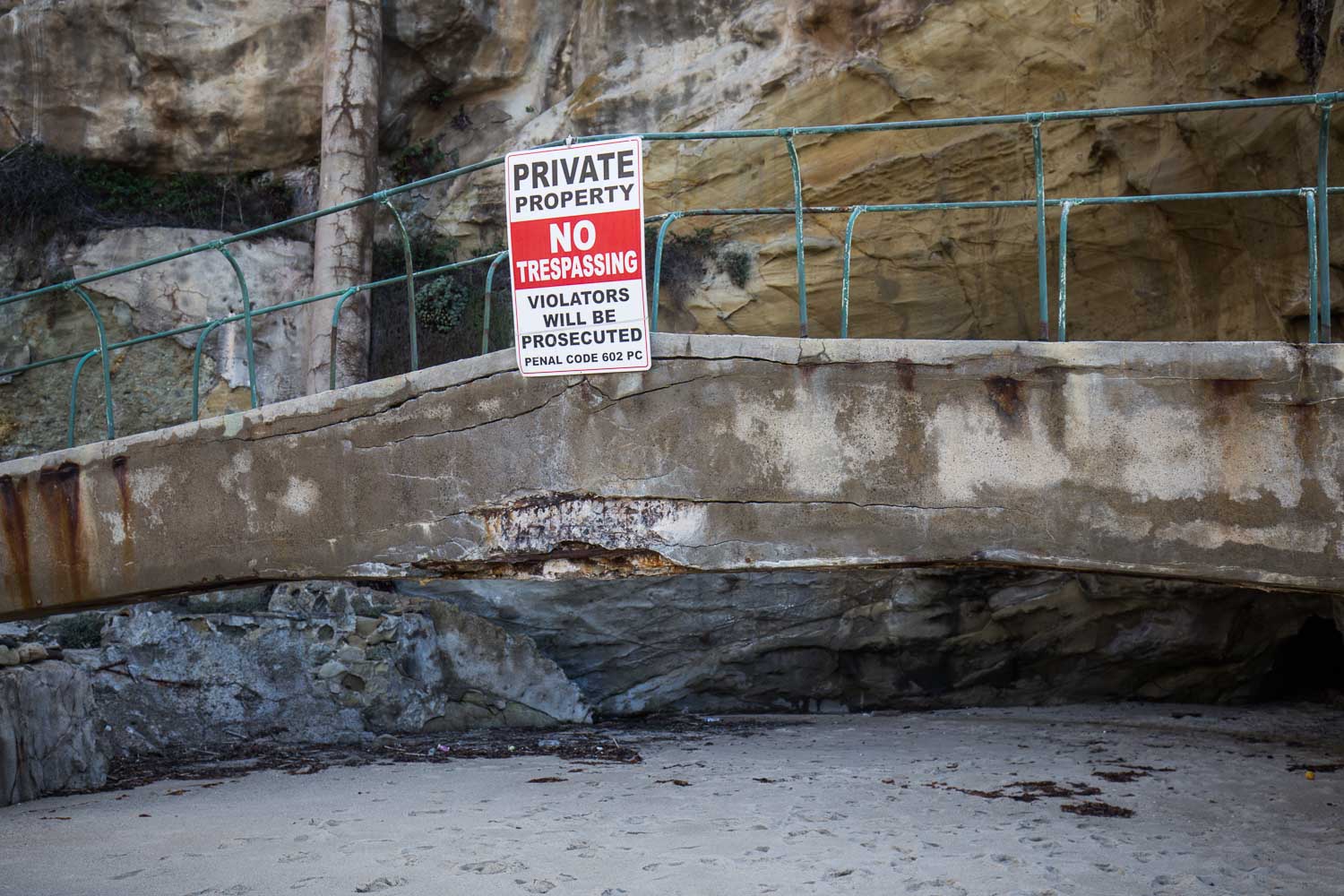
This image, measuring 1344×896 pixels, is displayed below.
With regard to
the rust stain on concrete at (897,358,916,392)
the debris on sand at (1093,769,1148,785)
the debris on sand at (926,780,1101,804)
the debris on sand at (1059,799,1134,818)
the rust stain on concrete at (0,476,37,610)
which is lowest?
the debris on sand at (1093,769,1148,785)

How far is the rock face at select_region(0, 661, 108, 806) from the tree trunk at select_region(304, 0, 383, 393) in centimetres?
407

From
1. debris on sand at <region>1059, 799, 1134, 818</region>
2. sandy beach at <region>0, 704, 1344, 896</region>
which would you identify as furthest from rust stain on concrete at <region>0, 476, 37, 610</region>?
debris on sand at <region>1059, 799, 1134, 818</region>

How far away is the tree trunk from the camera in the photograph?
1289 centimetres

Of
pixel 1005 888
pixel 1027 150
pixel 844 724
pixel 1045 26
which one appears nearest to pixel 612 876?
pixel 1005 888

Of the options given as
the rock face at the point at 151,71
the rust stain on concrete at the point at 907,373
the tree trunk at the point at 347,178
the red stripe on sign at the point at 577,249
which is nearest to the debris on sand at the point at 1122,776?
the rust stain on concrete at the point at 907,373

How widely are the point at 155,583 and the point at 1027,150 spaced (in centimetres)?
934

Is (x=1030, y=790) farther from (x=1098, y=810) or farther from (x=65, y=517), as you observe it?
(x=65, y=517)

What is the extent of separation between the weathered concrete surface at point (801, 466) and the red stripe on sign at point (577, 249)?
Result: 351mm

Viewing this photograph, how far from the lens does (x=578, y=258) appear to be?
493cm

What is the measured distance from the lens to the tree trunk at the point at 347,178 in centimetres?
1289

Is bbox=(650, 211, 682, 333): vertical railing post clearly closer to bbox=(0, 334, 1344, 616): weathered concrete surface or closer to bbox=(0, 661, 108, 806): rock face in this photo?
bbox=(0, 334, 1344, 616): weathered concrete surface

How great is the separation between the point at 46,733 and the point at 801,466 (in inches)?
285

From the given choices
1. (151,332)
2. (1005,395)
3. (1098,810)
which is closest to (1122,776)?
(1098,810)

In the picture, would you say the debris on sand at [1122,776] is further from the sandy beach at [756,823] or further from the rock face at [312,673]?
the rock face at [312,673]
